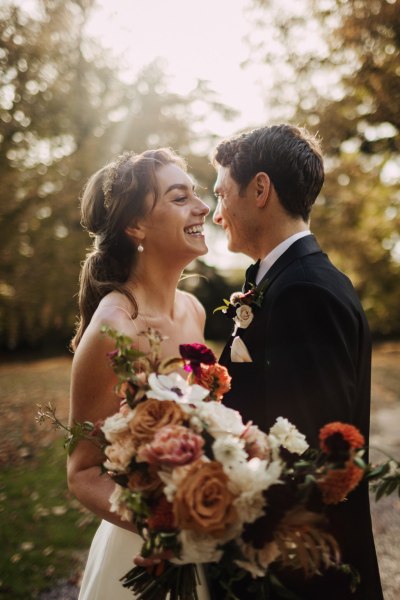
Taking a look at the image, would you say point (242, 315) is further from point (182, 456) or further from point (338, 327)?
point (182, 456)

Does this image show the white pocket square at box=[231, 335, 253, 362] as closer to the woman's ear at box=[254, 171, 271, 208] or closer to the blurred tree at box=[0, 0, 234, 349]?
the woman's ear at box=[254, 171, 271, 208]

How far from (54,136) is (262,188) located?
458 inches

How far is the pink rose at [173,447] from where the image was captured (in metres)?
1.35

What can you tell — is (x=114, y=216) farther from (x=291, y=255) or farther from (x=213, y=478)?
(x=213, y=478)

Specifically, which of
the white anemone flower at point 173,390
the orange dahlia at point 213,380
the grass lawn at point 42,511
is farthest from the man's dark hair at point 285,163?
the grass lawn at point 42,511

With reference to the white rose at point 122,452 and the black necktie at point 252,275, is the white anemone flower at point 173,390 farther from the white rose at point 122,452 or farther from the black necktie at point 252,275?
the black necktie at point 252,275

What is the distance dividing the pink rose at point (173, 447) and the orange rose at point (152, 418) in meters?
0.03

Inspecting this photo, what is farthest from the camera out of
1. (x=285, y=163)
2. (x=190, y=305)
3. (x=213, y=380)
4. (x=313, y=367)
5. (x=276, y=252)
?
(x=190, y=305)

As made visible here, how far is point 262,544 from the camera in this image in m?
1.40

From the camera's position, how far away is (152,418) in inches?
58.1

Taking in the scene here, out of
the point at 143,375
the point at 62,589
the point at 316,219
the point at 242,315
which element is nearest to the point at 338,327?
the point at 242,315

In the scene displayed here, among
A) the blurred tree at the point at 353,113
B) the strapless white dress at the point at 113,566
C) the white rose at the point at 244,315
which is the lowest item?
the strapless white dress at the point at 113,566

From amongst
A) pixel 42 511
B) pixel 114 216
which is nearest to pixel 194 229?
pixel 114 216

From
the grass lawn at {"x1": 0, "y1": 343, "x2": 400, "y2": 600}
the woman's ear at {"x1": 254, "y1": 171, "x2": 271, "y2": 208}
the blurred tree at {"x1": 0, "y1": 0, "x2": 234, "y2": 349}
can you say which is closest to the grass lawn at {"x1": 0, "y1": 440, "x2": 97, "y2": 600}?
the grass lawn at {"x1": 0, "y1": 343, "x2": 400, "y2": 600}
